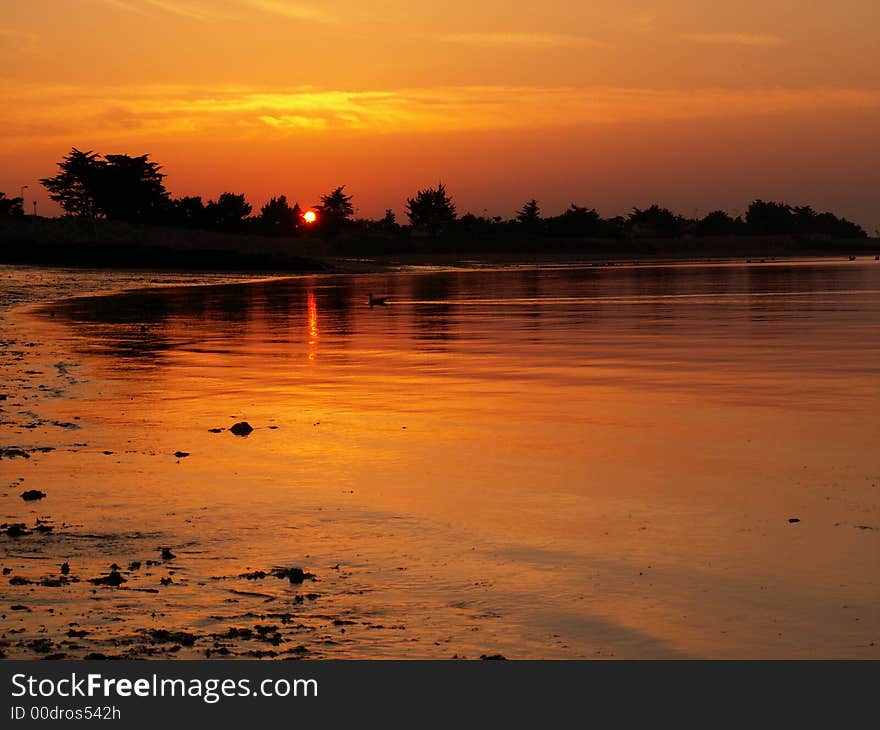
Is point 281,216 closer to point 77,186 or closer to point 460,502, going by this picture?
point 77,186

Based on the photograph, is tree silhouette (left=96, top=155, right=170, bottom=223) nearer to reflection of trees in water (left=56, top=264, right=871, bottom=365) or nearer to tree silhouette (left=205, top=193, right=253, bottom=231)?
tree silhouette (left=205, top=193, right=253, bottom=231)

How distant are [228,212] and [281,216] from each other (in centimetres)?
2020

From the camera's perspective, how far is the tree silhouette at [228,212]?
488 ft

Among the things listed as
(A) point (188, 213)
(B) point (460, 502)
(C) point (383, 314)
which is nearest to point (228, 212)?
(A) point (188, 213)

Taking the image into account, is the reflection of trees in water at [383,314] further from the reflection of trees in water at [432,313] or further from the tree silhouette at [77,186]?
the tree silhouette at [77,186]

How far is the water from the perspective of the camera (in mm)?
8297

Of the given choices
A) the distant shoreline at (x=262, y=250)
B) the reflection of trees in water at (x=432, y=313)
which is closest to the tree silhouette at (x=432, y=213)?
the distant shoreline at (x=262, y=250)

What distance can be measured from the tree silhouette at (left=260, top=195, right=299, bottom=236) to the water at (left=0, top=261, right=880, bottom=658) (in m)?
141

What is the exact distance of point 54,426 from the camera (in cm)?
1628

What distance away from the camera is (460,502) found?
1191 centimetres

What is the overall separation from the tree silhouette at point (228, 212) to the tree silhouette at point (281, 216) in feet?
29.0

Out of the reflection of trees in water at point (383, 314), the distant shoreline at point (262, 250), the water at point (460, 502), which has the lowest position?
the water at point (460, 502)

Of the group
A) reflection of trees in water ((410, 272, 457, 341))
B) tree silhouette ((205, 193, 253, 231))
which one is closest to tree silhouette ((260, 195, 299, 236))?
tree silhouette ((205, 193, 253, 231))
